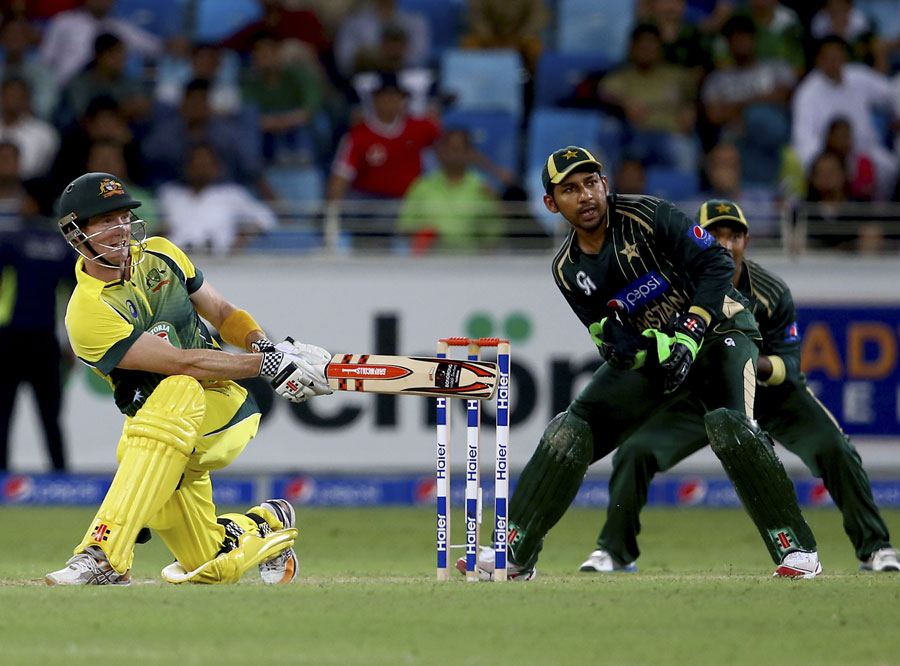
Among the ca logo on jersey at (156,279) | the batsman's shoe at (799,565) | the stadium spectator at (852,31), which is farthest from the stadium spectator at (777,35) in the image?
the ca logo on jersey at (156,279)

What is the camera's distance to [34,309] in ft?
31.3

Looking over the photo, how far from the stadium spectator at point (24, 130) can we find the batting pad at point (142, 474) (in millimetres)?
5965

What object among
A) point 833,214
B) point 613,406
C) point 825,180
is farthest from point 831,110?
point 613,406

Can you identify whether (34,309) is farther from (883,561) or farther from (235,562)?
(883,561)

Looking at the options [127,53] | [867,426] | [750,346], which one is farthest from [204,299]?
[127,53]

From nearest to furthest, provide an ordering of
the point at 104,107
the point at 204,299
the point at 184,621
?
the point at 184,621, the point at 204,299, the point at 104,107

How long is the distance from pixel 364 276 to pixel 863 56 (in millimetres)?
4784

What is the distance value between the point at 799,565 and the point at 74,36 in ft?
26.4

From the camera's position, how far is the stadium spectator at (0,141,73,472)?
948cm

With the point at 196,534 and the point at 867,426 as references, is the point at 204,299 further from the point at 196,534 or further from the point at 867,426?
the point at 867,426

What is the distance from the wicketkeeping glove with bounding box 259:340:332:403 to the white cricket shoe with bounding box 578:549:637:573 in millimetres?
1863

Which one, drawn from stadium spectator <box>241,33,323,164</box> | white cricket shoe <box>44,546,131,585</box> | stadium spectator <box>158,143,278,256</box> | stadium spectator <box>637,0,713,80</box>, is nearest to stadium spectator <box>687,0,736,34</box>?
stadium spectator <box>637,0,713,80</box>

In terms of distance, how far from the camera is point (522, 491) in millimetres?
5641

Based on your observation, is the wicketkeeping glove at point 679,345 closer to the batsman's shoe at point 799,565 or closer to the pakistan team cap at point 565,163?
the pakistan team cap at point 565,163
